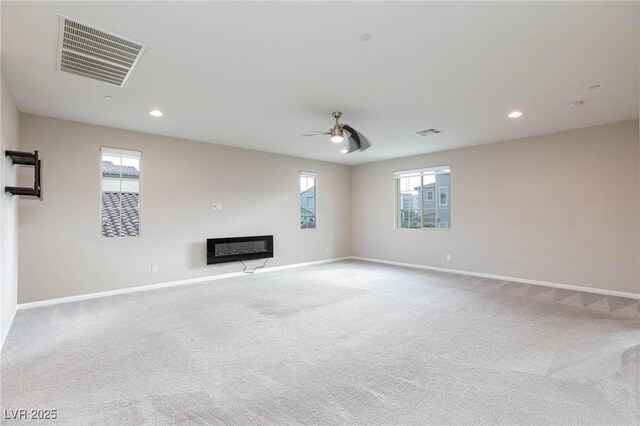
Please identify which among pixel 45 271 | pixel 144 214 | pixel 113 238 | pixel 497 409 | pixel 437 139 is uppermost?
pixel 437 139

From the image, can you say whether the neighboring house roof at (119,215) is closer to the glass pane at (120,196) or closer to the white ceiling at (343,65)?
the glass pane at (120,196)

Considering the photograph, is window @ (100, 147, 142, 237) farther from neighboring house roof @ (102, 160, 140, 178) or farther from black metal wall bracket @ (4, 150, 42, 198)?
black metal wall bracket @ (4, 150, 42, 198)

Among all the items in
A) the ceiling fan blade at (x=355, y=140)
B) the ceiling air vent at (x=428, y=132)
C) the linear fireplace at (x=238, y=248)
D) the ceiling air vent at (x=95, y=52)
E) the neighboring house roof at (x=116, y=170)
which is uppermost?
the ceiling air vent at (x=95, y=52)

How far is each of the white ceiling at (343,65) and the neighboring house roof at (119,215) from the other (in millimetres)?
1192

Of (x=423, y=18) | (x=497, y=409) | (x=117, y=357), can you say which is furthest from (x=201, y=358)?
(x=423, y=18)

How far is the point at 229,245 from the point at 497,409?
5325 mm

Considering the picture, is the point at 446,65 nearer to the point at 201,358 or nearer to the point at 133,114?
the point at 201,358

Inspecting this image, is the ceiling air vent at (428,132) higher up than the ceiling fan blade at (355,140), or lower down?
higher up

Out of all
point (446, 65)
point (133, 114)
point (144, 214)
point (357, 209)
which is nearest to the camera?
point (446, 65)

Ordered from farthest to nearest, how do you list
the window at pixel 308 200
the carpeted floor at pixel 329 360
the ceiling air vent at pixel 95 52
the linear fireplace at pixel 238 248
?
the window at pixel 308 200 < the linear fireplace at pixel 238 248 < the ceiling air vent at pixel 95 52 < the carpeted floor at pixel 329 360

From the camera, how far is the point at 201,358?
9.14 feet

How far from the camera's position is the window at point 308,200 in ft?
25.9

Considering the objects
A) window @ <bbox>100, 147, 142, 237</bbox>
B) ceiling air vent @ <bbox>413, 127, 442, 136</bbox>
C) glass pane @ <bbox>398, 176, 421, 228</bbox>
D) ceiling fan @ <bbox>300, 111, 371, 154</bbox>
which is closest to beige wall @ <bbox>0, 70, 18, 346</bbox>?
window @ <bbox>100, 147, 142, 237</bbox>

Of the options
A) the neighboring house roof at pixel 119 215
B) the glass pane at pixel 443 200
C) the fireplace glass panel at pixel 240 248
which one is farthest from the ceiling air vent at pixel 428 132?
the neighboring house roof at pixel 119 215
